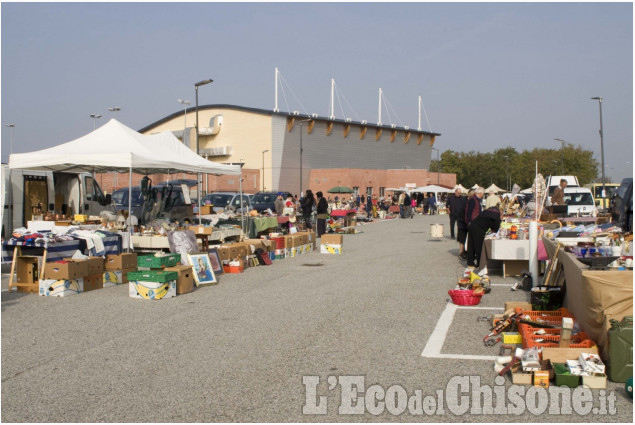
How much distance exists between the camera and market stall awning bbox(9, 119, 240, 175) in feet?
44.5

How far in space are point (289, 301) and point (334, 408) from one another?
5.01 meters

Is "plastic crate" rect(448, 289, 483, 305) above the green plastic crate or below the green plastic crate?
below

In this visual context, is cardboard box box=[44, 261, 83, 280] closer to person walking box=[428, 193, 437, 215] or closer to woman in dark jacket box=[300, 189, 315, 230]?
woman in dark jacket box=[300, 189, 315, 230]

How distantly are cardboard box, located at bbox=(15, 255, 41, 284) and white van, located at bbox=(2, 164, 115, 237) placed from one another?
418cm

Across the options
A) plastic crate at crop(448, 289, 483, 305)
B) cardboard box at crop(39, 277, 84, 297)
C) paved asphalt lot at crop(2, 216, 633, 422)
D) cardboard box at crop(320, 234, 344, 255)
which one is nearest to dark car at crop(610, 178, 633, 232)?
paved asphalt lot at crop(2, 216, 633, 422)

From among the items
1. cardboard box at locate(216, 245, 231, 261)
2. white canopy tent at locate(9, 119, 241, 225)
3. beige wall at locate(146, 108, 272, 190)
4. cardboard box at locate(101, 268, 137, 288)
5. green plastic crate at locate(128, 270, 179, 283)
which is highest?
beige wall at locate(146, 108, 272, 190)

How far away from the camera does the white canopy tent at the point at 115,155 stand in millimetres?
13570

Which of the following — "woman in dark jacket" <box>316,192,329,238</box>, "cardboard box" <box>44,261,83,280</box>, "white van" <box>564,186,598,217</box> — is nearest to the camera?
"cardboard box" <box>44,261,83,280</box>

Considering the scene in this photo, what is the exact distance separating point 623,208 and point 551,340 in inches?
327

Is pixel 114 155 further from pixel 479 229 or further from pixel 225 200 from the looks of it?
pixel 225 200

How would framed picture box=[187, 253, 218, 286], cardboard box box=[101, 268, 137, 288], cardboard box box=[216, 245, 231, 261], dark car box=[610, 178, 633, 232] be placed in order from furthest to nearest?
1. cardboard box box=[216, 245, 231, 261]
2. dark car box=[610, 178, 633, 232]
3. framed picture box=[187, 253, 218, 286]
4. cardboard box box=[101, 268, 137, 288]

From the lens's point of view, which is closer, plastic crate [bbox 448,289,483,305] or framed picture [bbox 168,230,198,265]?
plastic crate [bbox 448,289,483,305]

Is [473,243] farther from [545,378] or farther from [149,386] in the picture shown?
[149,386]

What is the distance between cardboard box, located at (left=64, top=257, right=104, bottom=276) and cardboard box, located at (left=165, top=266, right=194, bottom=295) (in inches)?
55.8
